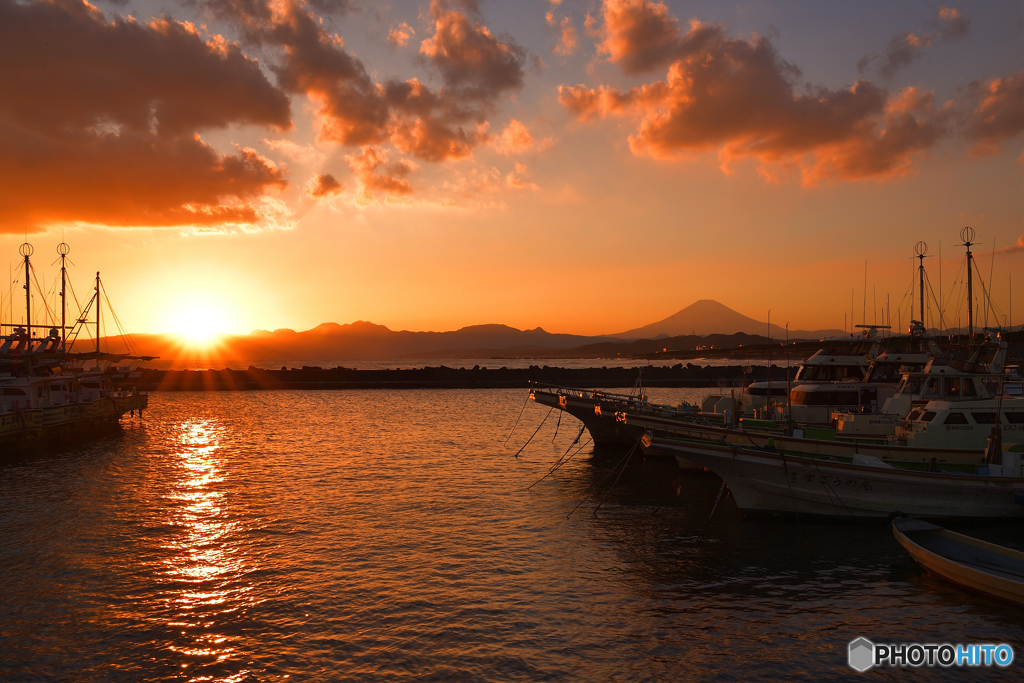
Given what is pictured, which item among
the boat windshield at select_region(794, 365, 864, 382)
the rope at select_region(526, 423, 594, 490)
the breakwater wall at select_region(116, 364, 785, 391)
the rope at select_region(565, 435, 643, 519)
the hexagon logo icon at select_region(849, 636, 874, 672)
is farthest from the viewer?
the breakwater wall at select_region(116, 364, 785, 391)

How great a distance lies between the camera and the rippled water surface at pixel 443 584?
435 inches

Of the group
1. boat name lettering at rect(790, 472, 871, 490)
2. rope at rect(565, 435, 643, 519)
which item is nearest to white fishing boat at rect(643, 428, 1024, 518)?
boat name lettering at rect(790, 472, 871, 490)

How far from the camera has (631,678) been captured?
10352mm

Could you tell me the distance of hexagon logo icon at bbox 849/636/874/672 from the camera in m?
10.9

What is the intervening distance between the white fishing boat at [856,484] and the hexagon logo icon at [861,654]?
759 cm

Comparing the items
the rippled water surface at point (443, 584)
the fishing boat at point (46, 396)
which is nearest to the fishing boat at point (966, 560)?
the rippled water surface at point (443, 584)

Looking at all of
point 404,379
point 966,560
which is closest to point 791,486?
point 966,560

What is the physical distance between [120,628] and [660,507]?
54.9 feet

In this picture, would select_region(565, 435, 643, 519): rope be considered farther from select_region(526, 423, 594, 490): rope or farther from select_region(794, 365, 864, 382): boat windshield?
select_region(794, 365, 864, 382): boat windshield

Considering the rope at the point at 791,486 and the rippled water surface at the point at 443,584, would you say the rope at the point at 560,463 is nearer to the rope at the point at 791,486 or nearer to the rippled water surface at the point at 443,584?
the rippled water surface at the point at 443,584

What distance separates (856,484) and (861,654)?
878 centimetres

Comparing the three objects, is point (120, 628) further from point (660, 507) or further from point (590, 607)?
point (660, 507)

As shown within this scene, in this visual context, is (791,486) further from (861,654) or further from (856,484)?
(861,654)

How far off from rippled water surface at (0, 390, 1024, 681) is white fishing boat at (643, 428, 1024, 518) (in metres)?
0.67
